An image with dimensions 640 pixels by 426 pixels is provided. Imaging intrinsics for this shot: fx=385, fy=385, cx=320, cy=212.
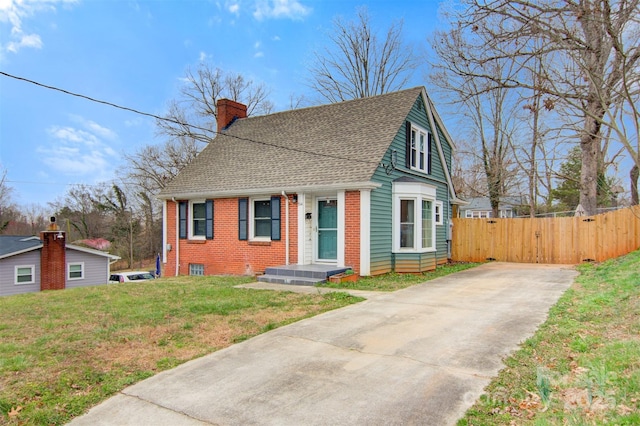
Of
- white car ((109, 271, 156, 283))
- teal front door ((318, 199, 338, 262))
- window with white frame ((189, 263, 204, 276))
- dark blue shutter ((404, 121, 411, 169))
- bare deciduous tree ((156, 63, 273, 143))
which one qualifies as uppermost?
bare deciduous tree ((156, 63, 273, 143))

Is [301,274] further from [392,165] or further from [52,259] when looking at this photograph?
[52,259]

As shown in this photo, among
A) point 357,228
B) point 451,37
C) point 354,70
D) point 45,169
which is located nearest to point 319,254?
point 357,228

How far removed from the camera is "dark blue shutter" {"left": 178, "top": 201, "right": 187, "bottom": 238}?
50.1 feet

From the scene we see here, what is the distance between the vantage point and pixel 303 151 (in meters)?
13.8

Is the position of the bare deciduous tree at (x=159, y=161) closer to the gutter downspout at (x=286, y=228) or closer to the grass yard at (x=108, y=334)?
the gutter downspout at (x=286, y=228)

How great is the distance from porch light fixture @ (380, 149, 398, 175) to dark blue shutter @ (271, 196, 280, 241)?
11.8ft

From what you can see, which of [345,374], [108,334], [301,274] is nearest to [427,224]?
[301,274]

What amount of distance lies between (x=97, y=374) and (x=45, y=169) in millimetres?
31598

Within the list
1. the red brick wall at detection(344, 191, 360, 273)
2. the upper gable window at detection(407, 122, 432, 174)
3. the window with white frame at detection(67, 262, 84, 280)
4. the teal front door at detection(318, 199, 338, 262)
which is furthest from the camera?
the window with white frame at detection(67, 262, 84, 280)

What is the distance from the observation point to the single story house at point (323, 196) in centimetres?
1173

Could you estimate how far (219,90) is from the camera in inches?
1247

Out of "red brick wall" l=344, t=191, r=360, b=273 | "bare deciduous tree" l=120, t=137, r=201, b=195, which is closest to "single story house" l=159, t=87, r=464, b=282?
"red brick wall" l=344, t=191, r=360, b=273

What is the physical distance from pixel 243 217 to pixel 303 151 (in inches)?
125

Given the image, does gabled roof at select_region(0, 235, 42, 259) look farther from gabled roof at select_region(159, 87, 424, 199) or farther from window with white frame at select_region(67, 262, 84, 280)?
gabled roof at select_region(159, 87, 424, 199)
